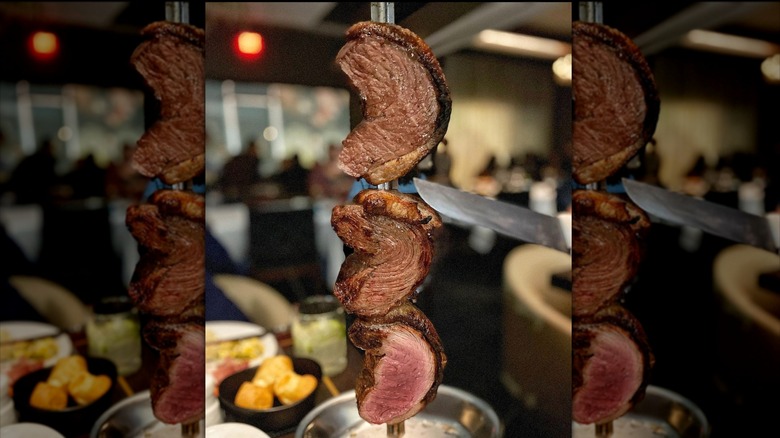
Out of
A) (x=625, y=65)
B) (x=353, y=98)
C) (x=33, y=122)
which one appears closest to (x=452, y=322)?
(x=353, y=98)

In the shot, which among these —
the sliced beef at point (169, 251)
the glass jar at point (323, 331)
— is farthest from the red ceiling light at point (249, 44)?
the glass jar at point (323, 331)

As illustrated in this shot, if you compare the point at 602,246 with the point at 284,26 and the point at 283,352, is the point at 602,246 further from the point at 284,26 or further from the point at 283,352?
the point at 284,26

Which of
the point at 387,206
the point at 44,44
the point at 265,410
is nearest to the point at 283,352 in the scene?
the point at 265,410

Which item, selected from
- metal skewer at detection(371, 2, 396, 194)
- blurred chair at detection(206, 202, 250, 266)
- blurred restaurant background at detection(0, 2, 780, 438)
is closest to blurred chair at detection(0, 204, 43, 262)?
blurred restaurant background at detection(0, 2, 780, 438)

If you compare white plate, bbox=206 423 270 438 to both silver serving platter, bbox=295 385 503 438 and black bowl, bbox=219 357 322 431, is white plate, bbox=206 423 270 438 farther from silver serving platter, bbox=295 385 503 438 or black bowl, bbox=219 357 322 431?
silver serving platter, bbox=295 385 503 438

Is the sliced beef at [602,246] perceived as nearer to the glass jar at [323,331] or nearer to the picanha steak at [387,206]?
the picanha steak at [387,206]

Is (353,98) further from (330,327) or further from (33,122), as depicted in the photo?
(33,122)
